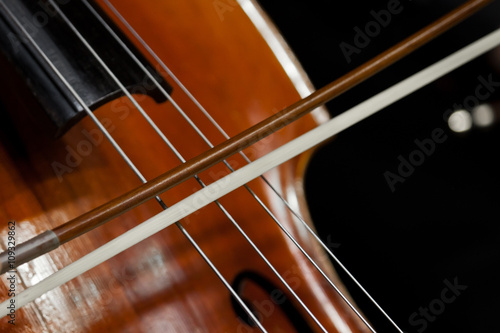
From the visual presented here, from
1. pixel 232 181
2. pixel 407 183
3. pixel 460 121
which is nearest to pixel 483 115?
pixel 460 121

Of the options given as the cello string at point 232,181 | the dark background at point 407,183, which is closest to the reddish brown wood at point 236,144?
the cello string at point 232,181

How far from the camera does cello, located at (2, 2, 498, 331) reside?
488 millimetres

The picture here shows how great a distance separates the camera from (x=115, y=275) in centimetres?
50

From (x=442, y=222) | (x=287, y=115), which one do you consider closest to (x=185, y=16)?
(x=287, y=115)

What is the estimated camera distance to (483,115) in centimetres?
106

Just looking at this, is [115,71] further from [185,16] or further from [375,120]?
[375,120]

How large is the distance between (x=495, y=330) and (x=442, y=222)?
0.72ft

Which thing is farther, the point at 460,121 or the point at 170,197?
the point at 460,121

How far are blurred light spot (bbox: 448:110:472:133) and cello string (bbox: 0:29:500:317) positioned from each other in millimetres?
488

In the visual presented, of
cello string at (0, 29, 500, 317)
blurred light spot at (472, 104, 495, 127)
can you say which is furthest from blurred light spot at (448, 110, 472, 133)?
cello string at (0, 29, 500, 317)

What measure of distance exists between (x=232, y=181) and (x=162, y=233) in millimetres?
106

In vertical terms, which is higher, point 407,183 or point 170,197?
point 170,197

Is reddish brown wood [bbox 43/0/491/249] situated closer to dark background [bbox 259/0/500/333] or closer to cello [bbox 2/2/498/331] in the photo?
cello [bbox 2/2/498/331]

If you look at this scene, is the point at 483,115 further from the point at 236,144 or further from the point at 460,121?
the point at 236,144
